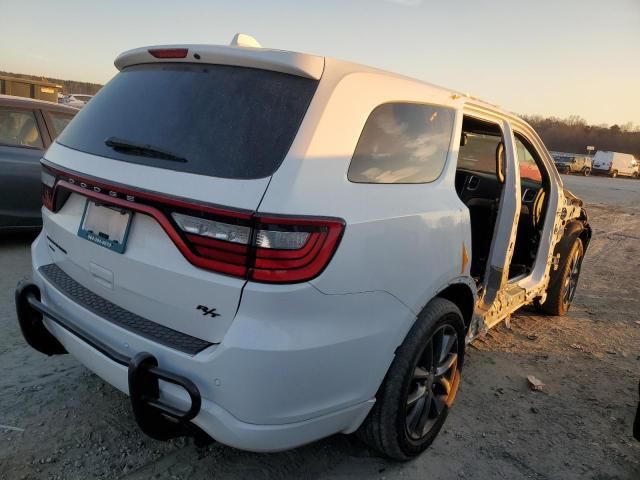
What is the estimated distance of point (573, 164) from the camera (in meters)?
39.0

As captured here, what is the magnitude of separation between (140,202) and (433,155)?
4.80 feet

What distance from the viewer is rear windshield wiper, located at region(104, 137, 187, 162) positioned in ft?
6.76

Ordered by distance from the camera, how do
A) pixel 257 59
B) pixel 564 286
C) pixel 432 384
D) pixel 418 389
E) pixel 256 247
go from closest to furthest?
pixel 256 247, pixel 257 59, pixel 418 389, pixel 432 384, pixel 564 286

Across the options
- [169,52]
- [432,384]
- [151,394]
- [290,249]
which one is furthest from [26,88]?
[290,249]

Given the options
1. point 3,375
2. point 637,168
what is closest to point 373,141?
point 3,375

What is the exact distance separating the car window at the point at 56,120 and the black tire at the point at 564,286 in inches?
223

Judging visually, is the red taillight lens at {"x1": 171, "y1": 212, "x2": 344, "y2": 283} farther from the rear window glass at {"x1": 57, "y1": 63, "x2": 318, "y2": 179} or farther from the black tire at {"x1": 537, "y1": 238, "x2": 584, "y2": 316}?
the black tire at {"x1": 537, "y1": 238, "x2": 584, "y2": 316}

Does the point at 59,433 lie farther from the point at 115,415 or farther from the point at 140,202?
the point at 140,202

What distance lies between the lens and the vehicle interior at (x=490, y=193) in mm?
4129

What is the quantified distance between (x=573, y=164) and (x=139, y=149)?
139ft

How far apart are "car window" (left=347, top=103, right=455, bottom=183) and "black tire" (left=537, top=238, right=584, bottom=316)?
9.14ft

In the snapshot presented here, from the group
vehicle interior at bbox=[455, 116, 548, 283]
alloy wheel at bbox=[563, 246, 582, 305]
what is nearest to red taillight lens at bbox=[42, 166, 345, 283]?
vehicle interior at bbox=[455, 116, 548, 283]

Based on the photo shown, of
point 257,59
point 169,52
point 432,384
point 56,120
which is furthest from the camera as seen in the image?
point 56,120

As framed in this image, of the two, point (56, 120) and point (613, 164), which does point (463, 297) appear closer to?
point (56, 120)
